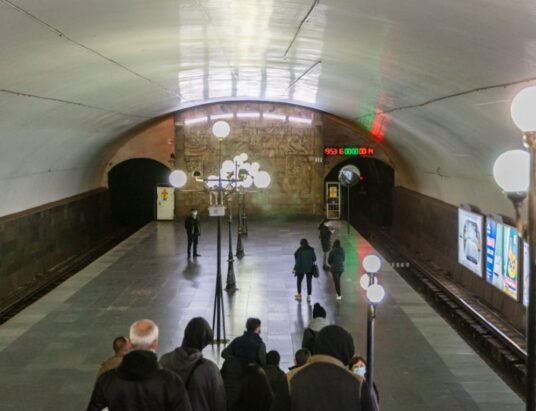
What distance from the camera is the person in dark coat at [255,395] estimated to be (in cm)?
568

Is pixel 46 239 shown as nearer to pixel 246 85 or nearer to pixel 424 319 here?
pixel 246 85

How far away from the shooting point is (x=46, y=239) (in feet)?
67.9

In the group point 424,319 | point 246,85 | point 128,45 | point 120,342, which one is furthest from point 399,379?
point 246,85

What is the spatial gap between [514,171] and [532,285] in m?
0.70

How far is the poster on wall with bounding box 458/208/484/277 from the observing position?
16.9 m

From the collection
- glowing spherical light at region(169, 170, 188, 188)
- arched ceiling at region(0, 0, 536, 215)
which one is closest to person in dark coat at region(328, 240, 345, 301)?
arched ceiling at region(0, 0, 536, 215)

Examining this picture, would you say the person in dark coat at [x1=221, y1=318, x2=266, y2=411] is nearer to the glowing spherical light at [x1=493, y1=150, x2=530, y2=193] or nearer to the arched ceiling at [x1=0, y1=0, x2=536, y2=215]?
the glowing spherical light at [x1=493, y1=150, x2=530, y2=193]

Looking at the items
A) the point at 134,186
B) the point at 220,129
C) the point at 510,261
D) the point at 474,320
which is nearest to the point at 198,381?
the point at 220,129

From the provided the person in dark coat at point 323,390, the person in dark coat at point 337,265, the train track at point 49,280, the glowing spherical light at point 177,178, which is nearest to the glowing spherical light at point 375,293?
the person in dark coat at point 323,390

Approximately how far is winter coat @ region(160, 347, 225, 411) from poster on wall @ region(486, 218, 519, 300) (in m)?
10.2

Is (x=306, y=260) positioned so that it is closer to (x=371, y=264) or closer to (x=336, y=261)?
(x=336, y=261)

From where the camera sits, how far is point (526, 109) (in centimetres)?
404

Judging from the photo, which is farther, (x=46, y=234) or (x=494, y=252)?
(x=46, y=234)

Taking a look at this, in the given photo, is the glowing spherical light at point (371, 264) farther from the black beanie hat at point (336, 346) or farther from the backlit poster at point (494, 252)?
the backlit poster at point (494, 252)
